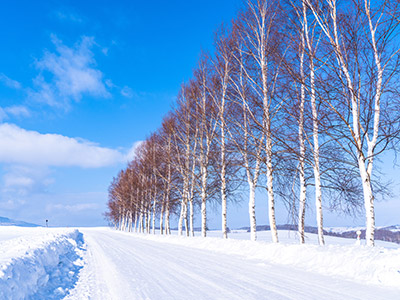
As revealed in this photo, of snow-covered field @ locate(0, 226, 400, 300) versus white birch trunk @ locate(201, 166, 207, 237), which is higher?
→ white birch trunk @ locate(201, 166, 207, 237)

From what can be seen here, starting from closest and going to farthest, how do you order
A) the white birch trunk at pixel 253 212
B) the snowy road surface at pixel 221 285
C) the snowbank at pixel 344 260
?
the snowy road surface at pixel 221 285 < the snowbank at pixel 344 260 < the white birch trunk at pixel 253 212

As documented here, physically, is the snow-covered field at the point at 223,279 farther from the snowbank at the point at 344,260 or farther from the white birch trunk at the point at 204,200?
the white birch trunk at the point at 204,200

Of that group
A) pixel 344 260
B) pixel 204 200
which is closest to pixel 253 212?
pixel 204 200

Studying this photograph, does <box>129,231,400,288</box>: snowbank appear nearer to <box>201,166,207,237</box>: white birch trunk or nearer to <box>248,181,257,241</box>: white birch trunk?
<box>248,181,257,241</box>: white birch trunk

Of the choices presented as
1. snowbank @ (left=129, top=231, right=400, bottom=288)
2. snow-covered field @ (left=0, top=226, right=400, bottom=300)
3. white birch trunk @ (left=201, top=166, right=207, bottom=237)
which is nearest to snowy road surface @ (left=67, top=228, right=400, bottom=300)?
snow-covered field @ (left=0, top=226, right=400, bottom=300)

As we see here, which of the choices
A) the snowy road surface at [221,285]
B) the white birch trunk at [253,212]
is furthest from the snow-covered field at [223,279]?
the white birch trunk at [253,212]

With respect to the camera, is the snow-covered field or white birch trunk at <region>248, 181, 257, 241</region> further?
white birch trunk at <region>248, 181, 257, 241</region>

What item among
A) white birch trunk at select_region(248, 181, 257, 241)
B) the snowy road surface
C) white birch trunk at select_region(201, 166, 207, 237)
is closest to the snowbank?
the snowy road surface

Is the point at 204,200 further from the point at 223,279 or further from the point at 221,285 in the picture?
the point at 221,285

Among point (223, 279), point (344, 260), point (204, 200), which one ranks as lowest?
point (223, 279)

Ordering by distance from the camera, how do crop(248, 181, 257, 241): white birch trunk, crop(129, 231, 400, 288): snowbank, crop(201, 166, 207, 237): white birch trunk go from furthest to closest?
crop(201, 166, 207, 237): white birch trunk → crop(248, 181, 257, 241): white birch trunk → crop(129, 231, 400, 288): snowbank

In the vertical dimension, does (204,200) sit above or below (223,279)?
above

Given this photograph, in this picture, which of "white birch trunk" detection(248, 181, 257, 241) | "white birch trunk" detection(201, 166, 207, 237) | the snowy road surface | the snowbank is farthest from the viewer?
"white birch trunk" detection(201, 166, 207, 237)

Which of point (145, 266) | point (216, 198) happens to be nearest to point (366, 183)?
point (145, 266)
